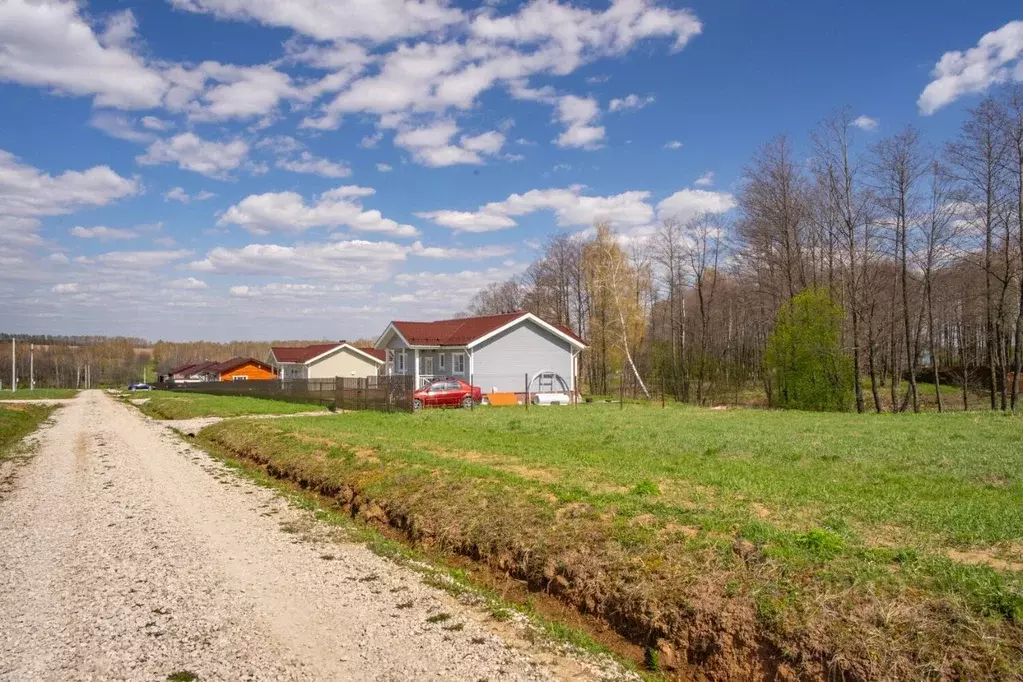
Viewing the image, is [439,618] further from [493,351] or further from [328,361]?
[328,361]

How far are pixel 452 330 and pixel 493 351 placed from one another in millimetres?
3824

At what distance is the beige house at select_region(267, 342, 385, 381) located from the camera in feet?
202

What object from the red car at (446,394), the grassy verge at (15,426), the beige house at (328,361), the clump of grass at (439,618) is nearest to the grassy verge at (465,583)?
the clump of grass at (439,618)

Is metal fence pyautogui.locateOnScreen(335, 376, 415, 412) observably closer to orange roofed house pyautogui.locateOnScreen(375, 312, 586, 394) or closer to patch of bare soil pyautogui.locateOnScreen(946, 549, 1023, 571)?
orange roofed house pyautogui.locateOnScreen(375, 312, 586, 394)

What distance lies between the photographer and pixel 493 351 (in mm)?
36406

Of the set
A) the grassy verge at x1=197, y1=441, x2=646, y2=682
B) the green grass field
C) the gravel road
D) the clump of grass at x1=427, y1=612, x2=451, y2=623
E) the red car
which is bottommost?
the grassy verge at x1=197, y1=441, x2=646, y2=682

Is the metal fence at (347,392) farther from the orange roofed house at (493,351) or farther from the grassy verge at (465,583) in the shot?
the grassy verge at (465,583)

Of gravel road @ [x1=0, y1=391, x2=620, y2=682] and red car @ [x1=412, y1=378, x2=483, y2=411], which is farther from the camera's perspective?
red car @ [x1=412, y1=378, x2=483, y2=411]

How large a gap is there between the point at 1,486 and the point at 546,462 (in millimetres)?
10137

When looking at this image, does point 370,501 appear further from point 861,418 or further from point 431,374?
point 431,374

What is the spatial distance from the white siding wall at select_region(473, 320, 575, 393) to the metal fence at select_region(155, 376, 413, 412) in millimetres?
7141

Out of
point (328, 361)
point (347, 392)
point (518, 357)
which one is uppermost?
point (328, 361)

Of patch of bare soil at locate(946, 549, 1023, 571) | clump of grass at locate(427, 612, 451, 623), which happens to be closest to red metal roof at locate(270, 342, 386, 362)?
clump of grass at locate(427, 612, 451, 623)

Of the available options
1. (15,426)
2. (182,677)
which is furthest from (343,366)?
(182,677)
